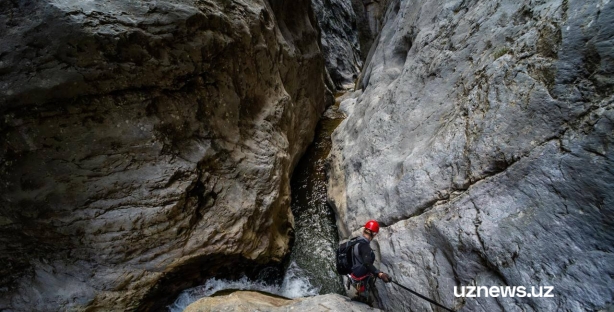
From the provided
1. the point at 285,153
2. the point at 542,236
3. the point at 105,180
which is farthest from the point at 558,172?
the point at 105,180

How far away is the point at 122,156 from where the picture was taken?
5473 millimetres

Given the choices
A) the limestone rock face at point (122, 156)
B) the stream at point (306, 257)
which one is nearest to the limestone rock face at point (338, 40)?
the stream at point (306, 257)

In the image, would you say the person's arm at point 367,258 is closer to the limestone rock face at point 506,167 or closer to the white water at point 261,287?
the limestone rock face at point 506,167

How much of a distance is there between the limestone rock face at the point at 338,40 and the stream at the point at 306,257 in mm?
19608

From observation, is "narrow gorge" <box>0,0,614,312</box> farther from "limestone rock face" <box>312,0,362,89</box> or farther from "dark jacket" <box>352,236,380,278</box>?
"limestone rock face" <box>312,0,362,89</box>

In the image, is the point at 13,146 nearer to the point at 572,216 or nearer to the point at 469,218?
the point at 469,218

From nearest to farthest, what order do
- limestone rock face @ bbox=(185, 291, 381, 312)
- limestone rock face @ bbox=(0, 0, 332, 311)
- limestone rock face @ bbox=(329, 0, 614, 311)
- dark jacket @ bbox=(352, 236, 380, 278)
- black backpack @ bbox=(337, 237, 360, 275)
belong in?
limestone rock face @ bbox=(329, 0, 614, 311)
limestone rock face @ bbox=(0, 0, 332, 311)
dark jacket @ bbox=(352, 236, 380, 278)
limestone rock face @ bbox=(185, 291, 381, 312)
black backpack @ bbox=(337, 237, 360, 275)

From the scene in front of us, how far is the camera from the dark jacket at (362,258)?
4.90m

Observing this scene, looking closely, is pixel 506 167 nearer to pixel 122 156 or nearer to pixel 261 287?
pixel 261 287

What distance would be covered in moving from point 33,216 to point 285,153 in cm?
597

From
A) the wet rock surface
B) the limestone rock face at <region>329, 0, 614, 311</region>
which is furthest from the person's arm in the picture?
the wet rock surface

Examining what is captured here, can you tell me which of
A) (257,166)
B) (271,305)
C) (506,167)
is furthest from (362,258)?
(257,166)

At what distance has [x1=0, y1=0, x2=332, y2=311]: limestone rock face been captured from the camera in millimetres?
4613

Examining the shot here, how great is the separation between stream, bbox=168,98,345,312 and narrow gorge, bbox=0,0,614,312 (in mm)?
64
